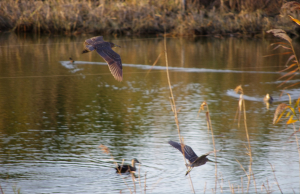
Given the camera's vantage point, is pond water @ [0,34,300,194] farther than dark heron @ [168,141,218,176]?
Yes

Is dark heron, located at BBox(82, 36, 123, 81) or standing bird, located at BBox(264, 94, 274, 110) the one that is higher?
dark heron, located at BBox(82, 36, 123, 81)

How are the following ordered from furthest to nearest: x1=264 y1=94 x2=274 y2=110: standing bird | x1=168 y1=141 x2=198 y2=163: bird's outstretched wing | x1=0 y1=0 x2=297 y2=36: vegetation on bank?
x1=0 y1=0 x2=297 y2=36: vegetation on bank
x1=264 y1=94 x2=274 y2=110: standing bird
x1=168 y1=141 x2=198 y2=163: bird's outstretched wing

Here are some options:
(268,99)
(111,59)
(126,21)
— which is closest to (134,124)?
(268,99)

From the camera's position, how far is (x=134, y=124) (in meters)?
6.68

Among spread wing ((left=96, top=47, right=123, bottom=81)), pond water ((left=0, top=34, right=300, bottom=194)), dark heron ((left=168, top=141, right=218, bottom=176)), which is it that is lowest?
pond water ((left=0, top=34, right=300, bottom=194))

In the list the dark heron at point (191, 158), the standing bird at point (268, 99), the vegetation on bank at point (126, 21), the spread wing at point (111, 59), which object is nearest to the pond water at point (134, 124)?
the standing bird at point (268, 99)

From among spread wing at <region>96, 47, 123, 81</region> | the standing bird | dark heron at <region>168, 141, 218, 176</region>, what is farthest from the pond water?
spread wing at <region>96, 47, 123, 81</region>

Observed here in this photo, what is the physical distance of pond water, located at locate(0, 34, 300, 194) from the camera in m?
4.59

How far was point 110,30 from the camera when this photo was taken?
734 inches

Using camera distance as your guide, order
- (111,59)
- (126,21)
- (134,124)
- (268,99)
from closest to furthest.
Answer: (111,59) < (134,124) < (268,99) < (126,21)

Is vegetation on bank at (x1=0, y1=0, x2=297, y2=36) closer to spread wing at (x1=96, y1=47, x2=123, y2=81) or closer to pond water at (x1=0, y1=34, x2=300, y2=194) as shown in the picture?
pond water at (x1=0, y1=34, x2=300, y2=194)

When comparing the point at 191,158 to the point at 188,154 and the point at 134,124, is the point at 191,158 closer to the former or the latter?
the point at 188,154

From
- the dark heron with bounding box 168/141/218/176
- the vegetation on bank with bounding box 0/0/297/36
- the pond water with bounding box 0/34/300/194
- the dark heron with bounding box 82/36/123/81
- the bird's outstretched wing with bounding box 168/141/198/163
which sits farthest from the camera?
the vegetation on bank with bounding box 0/0/297/36

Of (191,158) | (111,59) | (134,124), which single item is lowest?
(134,124)
